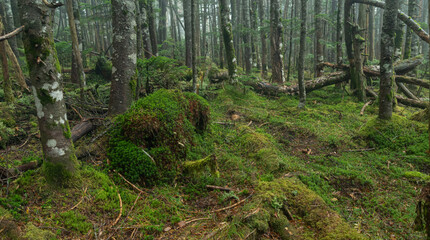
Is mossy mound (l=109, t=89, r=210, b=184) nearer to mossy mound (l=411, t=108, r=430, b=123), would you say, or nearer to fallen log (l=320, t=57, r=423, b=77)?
mossy mound (l=411, t=108, r=430, b=123)

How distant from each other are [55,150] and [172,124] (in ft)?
6.90

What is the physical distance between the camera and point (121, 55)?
5746 millimetres

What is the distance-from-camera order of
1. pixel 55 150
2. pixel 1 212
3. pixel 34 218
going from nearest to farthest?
pixel 1 212 < pixel 34 218 < pixel 55 150

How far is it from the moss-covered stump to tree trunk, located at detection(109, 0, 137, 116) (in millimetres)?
3811

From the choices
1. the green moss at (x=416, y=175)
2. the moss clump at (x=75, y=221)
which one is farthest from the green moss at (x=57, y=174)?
the green moss at (x=416, y=175)

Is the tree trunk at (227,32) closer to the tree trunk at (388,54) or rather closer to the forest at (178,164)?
the forest at (178,164)

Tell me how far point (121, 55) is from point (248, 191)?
427 cm

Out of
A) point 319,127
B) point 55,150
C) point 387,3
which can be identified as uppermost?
point 387,3

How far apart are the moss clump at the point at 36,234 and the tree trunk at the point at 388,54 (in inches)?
342

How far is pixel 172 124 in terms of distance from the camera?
492 centimetres

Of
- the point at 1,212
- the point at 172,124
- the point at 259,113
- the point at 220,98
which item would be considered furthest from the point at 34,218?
the point at 220,98

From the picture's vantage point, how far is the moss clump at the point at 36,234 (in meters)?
2.60

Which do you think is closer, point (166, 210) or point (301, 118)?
point (166, 210)

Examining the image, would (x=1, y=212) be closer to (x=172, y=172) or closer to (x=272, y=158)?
(x=172, y=172)
